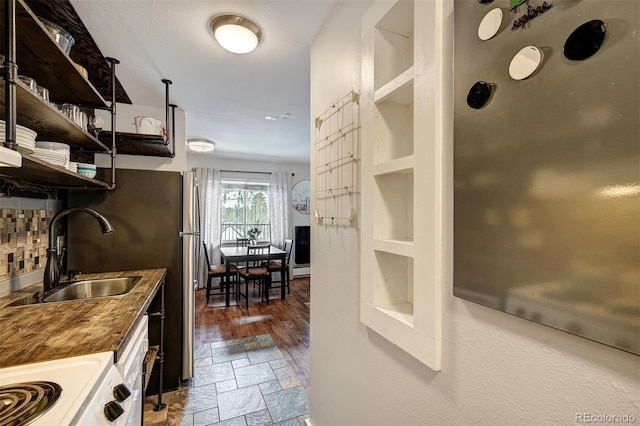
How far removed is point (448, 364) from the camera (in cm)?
77

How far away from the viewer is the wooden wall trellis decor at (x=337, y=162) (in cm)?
124

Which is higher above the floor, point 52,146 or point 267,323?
point 52,146

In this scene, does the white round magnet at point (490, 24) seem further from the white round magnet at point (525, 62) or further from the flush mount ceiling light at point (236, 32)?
the flush mount ceiling light at point (236, 32)

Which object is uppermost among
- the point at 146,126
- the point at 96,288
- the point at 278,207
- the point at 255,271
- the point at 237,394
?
the point at 146,126

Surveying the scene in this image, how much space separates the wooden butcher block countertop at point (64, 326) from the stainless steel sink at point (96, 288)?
0.63 feet

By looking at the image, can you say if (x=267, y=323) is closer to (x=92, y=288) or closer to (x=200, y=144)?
(x=92, y=288)

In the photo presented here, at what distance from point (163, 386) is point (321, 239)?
1841 mm

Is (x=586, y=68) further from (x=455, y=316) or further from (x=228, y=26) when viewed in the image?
(x=228, y=26)

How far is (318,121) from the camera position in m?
1.58

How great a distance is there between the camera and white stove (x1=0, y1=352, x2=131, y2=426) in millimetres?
623

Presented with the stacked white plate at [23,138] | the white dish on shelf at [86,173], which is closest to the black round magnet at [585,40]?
the stacked white plate at [23,138]

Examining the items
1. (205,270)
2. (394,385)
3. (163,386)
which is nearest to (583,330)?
(394,385)

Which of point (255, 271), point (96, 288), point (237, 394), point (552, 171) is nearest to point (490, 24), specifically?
point (552, 171)

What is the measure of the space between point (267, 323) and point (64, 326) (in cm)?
260
